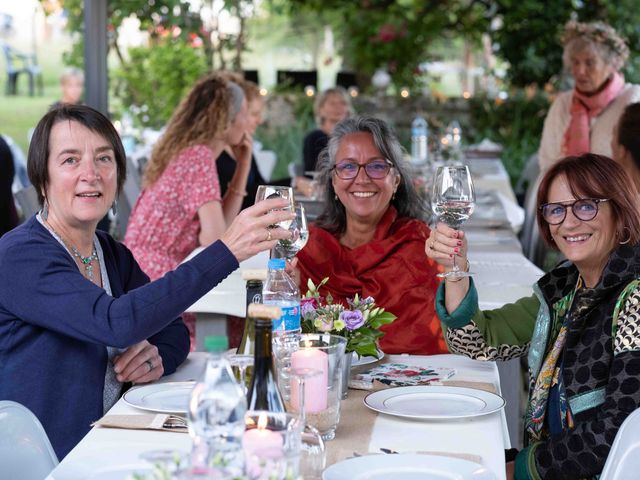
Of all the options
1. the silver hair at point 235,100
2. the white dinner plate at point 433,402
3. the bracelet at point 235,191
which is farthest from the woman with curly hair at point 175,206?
the white dinner plate at point 433,402

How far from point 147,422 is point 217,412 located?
70cm

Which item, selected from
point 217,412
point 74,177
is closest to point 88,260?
point 74,177

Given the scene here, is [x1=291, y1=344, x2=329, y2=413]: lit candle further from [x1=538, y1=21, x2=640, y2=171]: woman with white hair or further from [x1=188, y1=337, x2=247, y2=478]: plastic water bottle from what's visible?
[x1=538, y1=21, x2=640, y2=171]: woman with white hair

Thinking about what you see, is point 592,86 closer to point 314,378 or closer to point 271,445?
point 314,378

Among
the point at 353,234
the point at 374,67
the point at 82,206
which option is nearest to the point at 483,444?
the point at 82,206

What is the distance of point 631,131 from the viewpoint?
3.67 metres

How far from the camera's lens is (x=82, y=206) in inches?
94.8

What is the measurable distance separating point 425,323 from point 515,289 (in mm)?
531

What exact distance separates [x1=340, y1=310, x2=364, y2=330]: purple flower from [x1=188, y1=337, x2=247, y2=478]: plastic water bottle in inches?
31.3

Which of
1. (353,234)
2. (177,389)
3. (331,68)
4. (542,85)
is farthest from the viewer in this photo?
(331,68)

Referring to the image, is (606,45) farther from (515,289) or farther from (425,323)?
(425,323)

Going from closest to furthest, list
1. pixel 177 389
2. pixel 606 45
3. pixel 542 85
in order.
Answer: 1. pixel 177 389
2. pixel 606 45
3. pixel 542 85

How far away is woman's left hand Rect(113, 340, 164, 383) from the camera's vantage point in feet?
7.78

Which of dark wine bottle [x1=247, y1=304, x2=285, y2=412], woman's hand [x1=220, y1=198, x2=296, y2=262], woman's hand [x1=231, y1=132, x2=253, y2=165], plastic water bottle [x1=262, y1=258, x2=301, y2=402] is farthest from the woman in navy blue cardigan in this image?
woman's hand [x1=231, y1=132, x2=253, y2=165]
